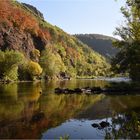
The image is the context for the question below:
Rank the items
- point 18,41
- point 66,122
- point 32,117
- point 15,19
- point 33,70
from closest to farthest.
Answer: point 66,122 < point 32,117 < point 33,70 < point 18,41 < point 15,19

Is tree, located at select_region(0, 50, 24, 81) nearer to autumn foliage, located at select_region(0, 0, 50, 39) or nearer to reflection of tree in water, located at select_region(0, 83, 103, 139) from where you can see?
autumn foliage, located at select_region(0, 0, 50, 39)

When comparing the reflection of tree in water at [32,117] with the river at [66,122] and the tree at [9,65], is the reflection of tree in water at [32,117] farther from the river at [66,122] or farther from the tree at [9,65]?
the tree at [9,65]

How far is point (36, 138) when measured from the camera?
76.8 feet

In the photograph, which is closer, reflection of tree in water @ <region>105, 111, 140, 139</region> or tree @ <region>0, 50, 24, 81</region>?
reflection of tree in water @ <region>105, 111, 140, 139</region>

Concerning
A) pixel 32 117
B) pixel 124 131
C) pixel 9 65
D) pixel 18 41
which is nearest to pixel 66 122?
pixel 32 117

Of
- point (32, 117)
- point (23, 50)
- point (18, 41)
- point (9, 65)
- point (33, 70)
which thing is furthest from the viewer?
point (23, 50)

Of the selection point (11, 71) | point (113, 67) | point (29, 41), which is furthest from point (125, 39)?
point (29, 41)

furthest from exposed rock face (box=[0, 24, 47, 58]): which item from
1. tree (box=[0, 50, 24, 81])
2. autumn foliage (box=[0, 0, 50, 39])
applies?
tree (box=[0, 50, 24, 81])

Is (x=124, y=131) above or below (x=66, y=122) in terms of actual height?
above

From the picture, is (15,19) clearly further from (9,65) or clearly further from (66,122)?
(66,122)

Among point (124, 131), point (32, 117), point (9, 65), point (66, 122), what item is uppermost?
point (9, 65)

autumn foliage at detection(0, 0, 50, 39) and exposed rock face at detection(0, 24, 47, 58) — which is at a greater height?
autumn foliage at detection(0, 0, 50, 39)

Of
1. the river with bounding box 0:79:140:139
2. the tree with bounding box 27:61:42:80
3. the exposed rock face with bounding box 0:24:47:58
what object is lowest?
the river with bounding box 0:79:140:139

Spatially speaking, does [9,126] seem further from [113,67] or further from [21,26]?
[21,26]
